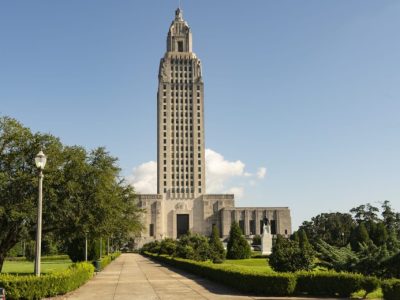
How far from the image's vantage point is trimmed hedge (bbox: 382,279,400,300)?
54.6 ft

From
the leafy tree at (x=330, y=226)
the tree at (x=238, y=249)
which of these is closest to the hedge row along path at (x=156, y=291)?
the tree at (x=238, y=249)

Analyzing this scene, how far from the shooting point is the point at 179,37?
154 m

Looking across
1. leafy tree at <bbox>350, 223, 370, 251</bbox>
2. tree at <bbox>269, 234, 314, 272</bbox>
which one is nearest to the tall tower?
leafy tree at <bbox>350, 223, 370, 251</bbox>

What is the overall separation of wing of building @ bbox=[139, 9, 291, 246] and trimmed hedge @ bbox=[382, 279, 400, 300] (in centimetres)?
12160

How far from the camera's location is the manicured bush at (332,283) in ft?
63.8

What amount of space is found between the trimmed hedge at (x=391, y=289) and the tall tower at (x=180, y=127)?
12448 centimetres

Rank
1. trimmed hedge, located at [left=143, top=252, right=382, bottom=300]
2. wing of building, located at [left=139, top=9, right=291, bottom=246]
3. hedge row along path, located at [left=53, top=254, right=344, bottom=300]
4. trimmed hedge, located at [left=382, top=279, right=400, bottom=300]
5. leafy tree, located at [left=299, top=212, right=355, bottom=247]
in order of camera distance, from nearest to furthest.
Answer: trimmed hedge, located at [left=382, top=279, right=400, bottom=300]
trimmed hedge, located at [left=143, top=252, right=382, bottom=300]
hedge row along path, located at [left=53, top=254, right=344, bottom=300]
leafy tree, located at [left=299, top=212, right=355, bottom=247]
wing of building, located at [left=139, top=9, right=291, bottom=246]

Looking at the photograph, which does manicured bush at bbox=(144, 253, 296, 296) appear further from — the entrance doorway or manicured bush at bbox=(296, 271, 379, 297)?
the entrance doorway

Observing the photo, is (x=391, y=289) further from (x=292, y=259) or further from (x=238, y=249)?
(x=238, y=249)

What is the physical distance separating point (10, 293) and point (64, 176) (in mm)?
14441

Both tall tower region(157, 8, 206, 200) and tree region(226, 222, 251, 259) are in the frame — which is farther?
tall tower region(157, 8, 206, 200)

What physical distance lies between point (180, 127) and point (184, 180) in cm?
1604

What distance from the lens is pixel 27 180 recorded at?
30.3 meters

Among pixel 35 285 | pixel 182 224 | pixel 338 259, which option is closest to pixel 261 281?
pixel 338 259
